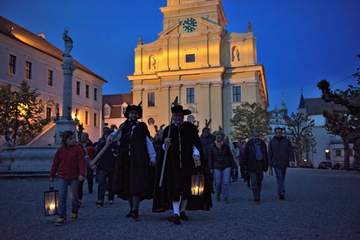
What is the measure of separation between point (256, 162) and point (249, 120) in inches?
1440

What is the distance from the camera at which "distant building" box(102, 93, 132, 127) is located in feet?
241

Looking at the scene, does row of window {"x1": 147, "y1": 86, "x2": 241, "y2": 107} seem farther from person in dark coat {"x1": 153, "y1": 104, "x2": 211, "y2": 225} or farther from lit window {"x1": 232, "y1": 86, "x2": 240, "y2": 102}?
person in dark coat {"x1": 153, "y1": 104, "x2": 211, "y2": 225}

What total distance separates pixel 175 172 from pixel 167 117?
158 ft

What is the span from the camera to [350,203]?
10.1 metres

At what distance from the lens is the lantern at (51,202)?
7.12 metres

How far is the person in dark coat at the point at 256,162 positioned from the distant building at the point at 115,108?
61894mm

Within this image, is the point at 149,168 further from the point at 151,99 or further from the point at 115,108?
the point at 115,108

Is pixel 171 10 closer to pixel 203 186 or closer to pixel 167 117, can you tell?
pixel 167 117

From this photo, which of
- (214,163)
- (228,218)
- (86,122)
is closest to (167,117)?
(86,122)

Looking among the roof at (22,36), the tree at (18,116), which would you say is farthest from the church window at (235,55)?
the tree at (18,116)

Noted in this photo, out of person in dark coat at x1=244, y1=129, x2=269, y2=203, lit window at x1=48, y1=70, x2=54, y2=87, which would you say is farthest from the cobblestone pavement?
lit window at x1=48, y1=70, x2=54, y2=87

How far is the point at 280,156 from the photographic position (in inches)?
449

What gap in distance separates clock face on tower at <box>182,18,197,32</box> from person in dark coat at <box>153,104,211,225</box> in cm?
5007

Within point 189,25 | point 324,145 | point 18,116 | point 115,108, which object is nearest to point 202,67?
point 189,25
